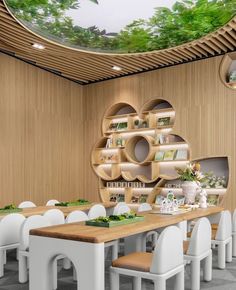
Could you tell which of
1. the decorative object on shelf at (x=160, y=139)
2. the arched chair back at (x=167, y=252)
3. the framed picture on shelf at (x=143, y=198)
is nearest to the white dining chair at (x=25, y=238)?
the arched chair back at (x=167, y=252)

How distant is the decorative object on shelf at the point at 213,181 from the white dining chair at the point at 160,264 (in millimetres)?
3907

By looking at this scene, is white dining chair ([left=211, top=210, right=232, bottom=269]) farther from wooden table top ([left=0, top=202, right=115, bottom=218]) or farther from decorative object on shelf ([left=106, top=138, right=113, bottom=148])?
decorative object on shelf ([left=106, top=138, right=113, bottom=148])

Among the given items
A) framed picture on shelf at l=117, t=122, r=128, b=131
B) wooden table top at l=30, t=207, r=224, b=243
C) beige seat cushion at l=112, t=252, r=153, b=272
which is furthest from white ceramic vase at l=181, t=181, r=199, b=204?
framed picture on shelf at l=117, t=122, r=128, b=131

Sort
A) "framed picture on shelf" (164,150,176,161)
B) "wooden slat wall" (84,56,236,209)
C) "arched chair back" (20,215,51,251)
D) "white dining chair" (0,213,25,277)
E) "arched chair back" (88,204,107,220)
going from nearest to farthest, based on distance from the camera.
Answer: "arched chair back" (20,215,51,251), "white dining chair" (0,213,25,277), "arched chair back" (88,204,107,220), "wooden slat wall" (84,56,236,209), "framed picture on shelf" (164,150,176,161)

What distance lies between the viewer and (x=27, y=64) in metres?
8.16

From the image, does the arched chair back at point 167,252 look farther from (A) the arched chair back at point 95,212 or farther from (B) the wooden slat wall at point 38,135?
(B) the wooden slat wall at point 38,135

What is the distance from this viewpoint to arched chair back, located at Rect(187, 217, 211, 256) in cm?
403

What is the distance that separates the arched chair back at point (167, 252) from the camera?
324cm

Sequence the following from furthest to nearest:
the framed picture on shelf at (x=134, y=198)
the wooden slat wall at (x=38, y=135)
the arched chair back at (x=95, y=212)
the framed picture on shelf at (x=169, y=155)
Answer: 1. the framed picture on shelf at (x=134, y=198)
2. the framed picture on shelf at (x=169, y=155)
3. the wooden slat wall at (x=38, y=135)
4. the arched chair back at (x=95, y=212)

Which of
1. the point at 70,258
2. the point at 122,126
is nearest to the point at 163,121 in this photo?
the point at 122,126

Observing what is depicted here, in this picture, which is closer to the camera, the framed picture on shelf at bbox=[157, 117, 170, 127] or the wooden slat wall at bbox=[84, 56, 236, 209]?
the wooden slat wall at bbox=[84, 56, 236, 209]

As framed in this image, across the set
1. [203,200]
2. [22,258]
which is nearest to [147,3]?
[203,200]

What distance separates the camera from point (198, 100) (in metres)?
7.59

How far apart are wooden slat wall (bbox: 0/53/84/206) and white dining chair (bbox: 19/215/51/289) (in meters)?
3.17
